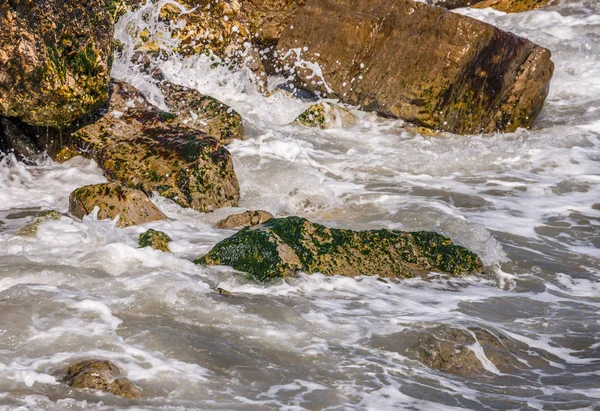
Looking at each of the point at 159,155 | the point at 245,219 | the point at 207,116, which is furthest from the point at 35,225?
the point at 207,116

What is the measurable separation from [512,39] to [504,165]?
1.69m

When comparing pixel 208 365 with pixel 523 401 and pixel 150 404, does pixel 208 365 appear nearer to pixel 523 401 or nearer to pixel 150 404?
pixel 150 404

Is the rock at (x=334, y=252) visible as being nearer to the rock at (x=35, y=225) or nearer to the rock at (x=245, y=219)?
the rock at (x=245, y=219)

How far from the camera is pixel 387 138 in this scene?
9.27m

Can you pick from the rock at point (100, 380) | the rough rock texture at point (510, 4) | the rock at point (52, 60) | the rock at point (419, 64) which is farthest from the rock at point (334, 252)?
the rough rock texture at point (510, 4)

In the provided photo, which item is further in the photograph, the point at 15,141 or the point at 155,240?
the point at 15,141

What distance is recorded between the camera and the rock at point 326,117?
9.53m

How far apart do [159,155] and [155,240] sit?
5.32ft

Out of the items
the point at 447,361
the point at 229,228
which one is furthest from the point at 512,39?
the point at 447,361

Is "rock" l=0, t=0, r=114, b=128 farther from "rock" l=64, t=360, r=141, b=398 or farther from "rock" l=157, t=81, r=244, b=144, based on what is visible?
"rock" l=64, t=360, r=141, b=398

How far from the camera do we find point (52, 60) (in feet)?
23.1

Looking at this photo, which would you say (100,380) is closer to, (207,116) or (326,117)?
(207,116)

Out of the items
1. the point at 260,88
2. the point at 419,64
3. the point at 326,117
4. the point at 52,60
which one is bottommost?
the point at 326,117

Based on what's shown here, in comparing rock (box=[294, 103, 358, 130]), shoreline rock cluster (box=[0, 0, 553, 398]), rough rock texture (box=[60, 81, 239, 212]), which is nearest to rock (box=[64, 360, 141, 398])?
shoreline rock cluster (box=[0, 0, 553, 398])
